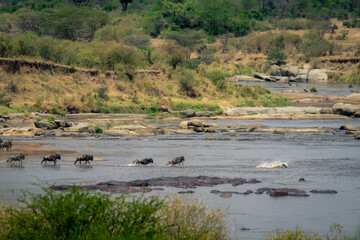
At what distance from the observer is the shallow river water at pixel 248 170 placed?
564 inches

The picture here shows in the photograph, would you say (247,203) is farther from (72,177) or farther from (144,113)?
(144,113)

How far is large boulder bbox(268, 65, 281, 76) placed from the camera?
270 feet

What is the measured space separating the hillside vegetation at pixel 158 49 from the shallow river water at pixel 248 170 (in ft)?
42.9

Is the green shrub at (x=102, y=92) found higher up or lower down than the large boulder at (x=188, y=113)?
Result: higher up

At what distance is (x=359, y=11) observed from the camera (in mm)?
121875

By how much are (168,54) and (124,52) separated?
676cm

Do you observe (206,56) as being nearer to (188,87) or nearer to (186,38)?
(186,38)

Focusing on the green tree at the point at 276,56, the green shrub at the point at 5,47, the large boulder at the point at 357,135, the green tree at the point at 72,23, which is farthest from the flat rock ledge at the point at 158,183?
the green tree at the point at 276,56

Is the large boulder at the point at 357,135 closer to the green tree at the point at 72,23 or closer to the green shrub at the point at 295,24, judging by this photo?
the green tree at the point at 72,23

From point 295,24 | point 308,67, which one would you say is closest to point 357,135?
point 308,67

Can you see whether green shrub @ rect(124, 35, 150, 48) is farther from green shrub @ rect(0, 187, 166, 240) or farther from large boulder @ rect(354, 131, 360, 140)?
green shrub @ rect(0, 187, 166, 240)

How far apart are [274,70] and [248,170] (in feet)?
207

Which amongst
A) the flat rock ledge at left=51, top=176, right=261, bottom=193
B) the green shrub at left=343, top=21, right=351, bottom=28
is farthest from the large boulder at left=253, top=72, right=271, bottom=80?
the flat rock ledge at left=51, top=176, right=261, bottom=193

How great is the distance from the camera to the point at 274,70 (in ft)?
271
